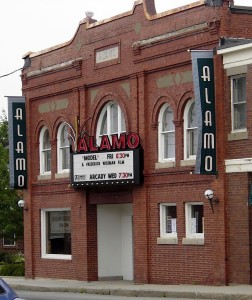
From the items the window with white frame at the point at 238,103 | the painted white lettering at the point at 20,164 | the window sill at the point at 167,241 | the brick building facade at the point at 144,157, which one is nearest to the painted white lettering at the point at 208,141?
the brick building facade at the point at 144,157

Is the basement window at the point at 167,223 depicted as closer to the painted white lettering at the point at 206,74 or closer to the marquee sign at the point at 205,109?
the marquee sign at the point at 205,109

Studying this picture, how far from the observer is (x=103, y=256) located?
1399 inches

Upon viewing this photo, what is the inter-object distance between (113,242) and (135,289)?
5688 millimetres

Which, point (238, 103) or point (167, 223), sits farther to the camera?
point (167, 223)

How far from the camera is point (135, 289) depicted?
3016 centimetres

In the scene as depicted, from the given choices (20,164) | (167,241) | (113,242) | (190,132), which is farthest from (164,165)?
(20,164)

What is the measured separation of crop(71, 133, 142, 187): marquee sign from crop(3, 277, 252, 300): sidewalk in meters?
3.51

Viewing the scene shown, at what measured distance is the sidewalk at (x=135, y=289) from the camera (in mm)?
26586

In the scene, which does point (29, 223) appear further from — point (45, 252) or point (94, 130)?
point (94, 130)

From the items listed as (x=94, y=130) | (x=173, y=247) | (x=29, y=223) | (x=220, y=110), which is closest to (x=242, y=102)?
(x=220, y=110)

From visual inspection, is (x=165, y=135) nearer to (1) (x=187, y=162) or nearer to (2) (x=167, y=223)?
(1) (x=187, y=162)

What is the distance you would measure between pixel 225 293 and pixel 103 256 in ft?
32.6

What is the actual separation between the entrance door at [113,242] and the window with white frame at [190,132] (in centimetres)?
519

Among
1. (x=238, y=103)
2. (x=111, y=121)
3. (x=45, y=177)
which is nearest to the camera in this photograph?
(x=238, y=103)
